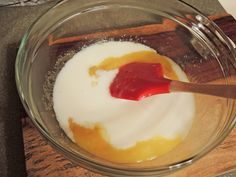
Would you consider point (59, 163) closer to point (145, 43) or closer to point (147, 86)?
point (147, 86)

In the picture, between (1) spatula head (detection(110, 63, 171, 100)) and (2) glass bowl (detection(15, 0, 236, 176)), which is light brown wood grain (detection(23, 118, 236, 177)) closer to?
(2) glass bowl (detection(15, 0, 236, 176))

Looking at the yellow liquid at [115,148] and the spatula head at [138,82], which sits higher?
the spatula head at [138,82]

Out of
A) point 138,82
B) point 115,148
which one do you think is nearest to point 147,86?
point 138,82

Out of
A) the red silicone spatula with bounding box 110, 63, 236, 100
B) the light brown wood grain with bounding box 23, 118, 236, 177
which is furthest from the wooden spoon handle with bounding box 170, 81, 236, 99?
the light brown wood grain with bounding box 23, 118, 236, 177

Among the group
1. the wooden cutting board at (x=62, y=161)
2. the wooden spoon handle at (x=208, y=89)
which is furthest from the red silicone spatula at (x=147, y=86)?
the wooden cutting board at (x=62, y=161)

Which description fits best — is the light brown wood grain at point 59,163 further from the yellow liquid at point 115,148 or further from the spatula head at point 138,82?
the spatula head at point 138,82

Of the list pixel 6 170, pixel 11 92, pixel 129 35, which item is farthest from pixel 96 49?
pixel 6 170
